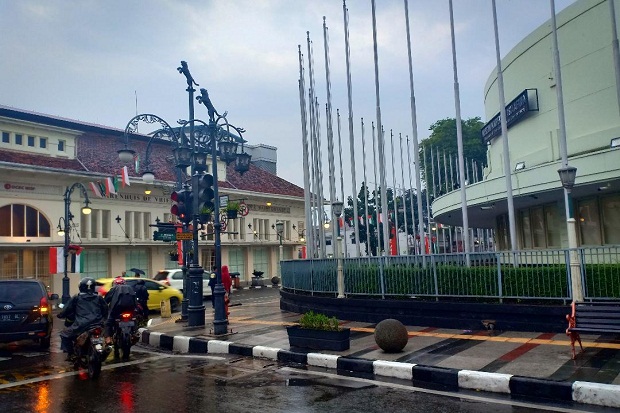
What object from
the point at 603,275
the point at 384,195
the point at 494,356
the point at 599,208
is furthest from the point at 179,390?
the point at 599,208

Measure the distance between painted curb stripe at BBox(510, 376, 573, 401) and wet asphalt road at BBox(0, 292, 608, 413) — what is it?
40cm

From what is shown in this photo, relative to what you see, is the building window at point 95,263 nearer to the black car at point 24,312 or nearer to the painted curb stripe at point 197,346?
the black car at point 24,312

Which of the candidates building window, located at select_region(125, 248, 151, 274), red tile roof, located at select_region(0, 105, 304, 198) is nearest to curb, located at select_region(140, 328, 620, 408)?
red tile roof, located at select_region(0, 105, 304, 198)

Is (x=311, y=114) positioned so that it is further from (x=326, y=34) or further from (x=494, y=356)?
(x=494, y=356)

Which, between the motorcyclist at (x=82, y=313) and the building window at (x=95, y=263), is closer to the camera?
the motorcyclist at (x=82, y=313)

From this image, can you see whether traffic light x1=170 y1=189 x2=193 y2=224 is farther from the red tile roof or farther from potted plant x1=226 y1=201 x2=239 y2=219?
potted plant x1=226 y1=201 x2=239 y2=219

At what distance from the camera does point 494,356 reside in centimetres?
923

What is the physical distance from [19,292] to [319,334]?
733 cm

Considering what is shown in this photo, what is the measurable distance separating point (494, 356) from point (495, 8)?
1102 cm

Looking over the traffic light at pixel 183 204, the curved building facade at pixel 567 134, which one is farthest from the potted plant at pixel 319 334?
the curved building facade at pixel 567 134

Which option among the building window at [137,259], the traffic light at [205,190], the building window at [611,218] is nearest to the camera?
the traffic light at [205,190]

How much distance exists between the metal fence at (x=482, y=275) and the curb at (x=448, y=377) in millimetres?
4296

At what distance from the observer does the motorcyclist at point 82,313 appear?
9727mm

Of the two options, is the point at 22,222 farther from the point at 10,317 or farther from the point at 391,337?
the point at 391,337
